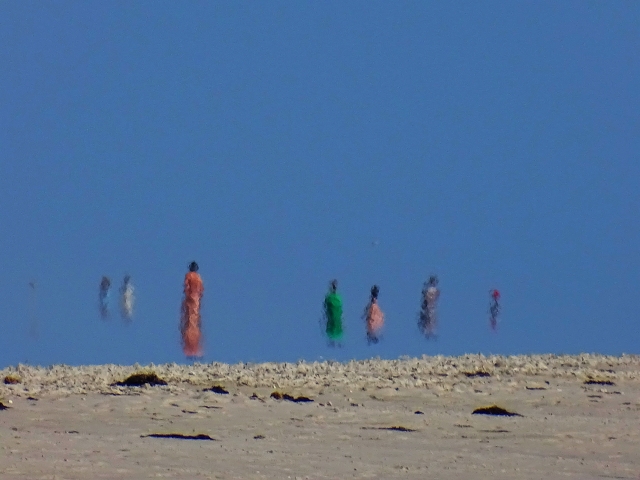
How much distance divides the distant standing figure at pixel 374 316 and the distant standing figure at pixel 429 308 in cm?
77

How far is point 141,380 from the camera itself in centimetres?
1193

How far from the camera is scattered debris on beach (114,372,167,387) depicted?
11805 millimetres

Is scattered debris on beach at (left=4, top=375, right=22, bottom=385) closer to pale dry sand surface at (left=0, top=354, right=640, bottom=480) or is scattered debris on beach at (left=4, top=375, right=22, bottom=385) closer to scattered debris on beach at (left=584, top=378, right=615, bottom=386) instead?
pale dry sand surface at (left=0, top=354, right=640, bottom=480)

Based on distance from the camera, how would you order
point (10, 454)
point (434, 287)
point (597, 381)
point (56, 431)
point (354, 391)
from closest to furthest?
point (10, 454), point (56, 431), point (354, 391), point (597, 381), point (434, 287)

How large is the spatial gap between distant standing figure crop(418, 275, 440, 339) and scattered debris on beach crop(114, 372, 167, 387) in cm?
597

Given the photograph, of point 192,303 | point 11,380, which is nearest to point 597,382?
point 192,303

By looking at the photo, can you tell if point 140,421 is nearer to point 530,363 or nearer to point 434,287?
point 530,363

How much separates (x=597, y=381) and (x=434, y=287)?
441cm

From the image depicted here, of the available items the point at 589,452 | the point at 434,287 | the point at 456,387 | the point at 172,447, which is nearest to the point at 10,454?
the point at 172,447

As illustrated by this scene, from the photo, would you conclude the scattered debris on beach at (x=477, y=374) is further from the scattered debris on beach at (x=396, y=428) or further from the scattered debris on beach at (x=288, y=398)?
the scattered debris on beach at (x=396, y=428)

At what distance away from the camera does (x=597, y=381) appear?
13008 millimetres

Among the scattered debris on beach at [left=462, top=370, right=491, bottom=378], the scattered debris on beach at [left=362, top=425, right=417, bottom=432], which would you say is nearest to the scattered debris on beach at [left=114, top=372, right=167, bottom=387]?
the scattered debris on beach at [left=362, top=425, right=417, bottom=432]


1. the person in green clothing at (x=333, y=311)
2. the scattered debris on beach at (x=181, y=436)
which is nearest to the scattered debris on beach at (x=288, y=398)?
the scattered debris on beach at (x=181, y=436)

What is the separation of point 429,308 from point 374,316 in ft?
3.13
